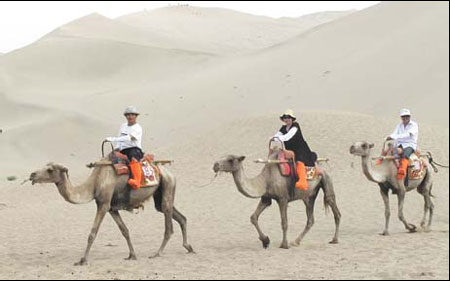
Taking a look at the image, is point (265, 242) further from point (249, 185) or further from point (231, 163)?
point (231, 163)

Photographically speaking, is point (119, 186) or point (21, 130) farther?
point (21, 130)

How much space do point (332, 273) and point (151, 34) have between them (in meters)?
71.7

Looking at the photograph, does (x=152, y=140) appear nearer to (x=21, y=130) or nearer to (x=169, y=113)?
(x=169, y=113)

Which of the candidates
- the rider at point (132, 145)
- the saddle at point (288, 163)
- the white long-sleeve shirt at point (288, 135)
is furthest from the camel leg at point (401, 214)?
the rider at point (132, 145)

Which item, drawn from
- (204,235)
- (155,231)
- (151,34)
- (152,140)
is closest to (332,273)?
(204,235)

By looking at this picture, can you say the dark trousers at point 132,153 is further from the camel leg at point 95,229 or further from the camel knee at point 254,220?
the camel knee at point 254,220

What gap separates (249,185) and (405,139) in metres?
3.70

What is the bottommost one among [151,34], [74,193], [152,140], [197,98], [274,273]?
[274,273]

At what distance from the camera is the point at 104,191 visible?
10.2m

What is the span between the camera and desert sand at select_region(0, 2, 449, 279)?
404 inches

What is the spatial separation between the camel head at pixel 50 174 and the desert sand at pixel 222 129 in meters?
1.23

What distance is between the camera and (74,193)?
32.8 feet

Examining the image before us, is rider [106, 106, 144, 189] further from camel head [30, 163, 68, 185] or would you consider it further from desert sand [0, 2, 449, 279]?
desert sand [0, 2, 449, 279]

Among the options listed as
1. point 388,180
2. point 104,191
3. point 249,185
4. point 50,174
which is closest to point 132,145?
point 104,191
